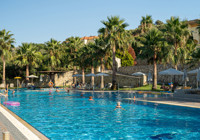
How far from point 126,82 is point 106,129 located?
3208cm

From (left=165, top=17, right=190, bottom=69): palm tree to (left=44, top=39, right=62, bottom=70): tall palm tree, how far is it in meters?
27.8

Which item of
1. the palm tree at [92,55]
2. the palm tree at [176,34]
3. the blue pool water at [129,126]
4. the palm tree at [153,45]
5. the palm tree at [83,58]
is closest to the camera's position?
the blue pool water at [129,126]

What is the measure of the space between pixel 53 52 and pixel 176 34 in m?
29.7

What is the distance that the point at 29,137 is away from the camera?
7719 millimetres

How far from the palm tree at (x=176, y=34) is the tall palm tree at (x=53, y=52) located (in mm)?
27803

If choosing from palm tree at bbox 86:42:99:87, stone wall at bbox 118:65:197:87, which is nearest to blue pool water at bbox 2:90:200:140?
stone wall at bbox 118:65:197:87

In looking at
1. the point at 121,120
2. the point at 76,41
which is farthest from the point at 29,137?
the point at 76,41

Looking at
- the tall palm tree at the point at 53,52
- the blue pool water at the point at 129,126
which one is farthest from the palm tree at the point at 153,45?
the tall palm tree at the point at 53,52

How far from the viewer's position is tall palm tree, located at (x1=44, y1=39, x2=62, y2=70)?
5225 centimetres

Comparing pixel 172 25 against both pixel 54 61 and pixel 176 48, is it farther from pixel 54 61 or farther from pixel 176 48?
pixel 54 61

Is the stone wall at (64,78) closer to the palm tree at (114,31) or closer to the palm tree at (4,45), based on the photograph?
the palm tree at (4,45)

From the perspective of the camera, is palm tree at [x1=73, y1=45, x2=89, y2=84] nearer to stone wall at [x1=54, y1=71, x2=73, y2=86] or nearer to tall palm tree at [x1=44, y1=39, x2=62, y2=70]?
tall palm tree at [x1=44, y1=39, x2=62, y2=70]

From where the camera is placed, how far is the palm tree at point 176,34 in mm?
31023

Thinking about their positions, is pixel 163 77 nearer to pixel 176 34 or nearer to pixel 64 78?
pixel 176 34
